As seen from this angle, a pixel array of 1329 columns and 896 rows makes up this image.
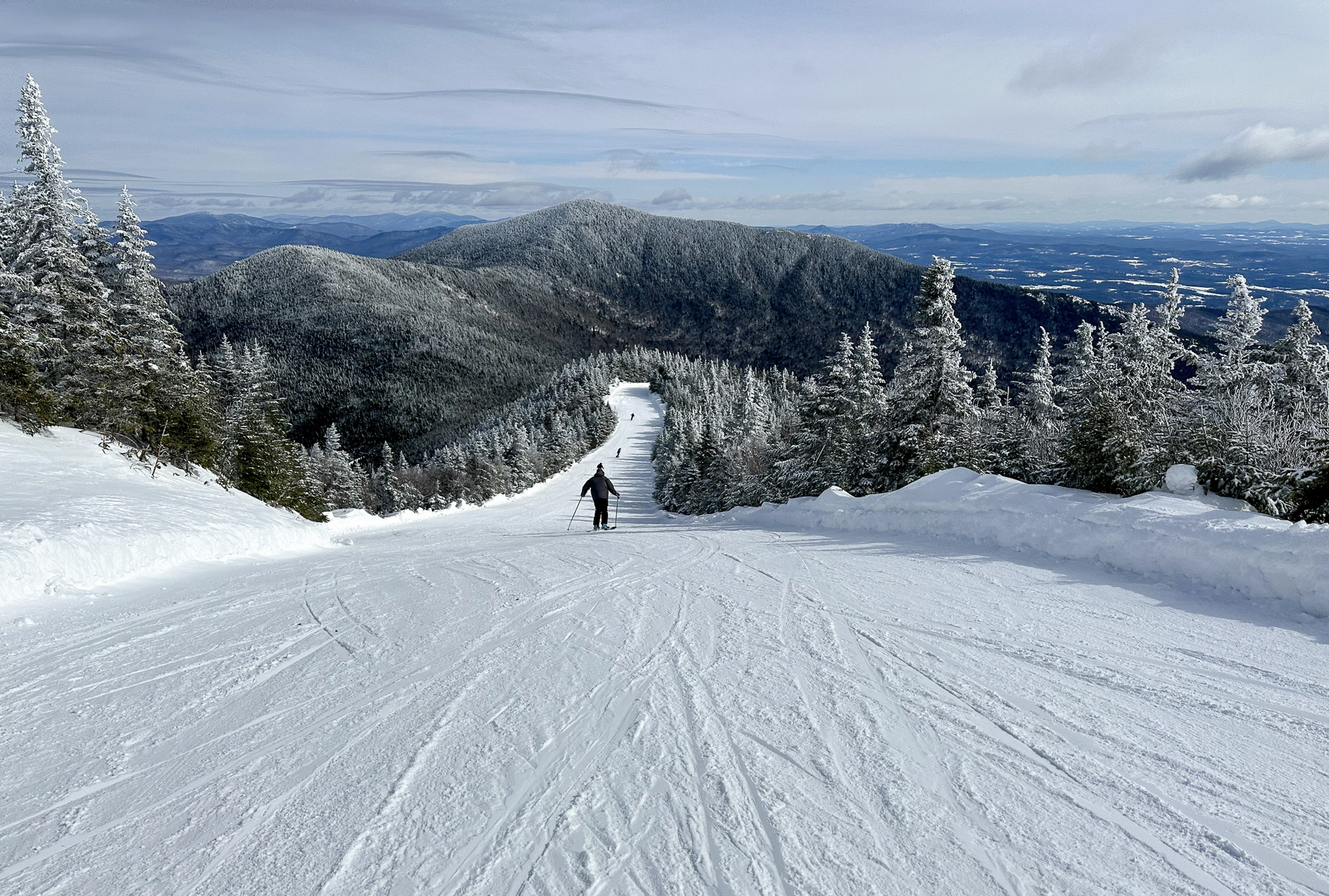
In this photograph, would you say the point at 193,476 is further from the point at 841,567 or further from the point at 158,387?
the point at 841,567

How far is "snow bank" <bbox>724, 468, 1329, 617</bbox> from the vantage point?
5879 mm

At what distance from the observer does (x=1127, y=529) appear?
24.5 feet

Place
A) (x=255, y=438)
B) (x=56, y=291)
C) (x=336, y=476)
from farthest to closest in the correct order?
(x=336, y=476), (x=255, y=438), (x=56, y=291)

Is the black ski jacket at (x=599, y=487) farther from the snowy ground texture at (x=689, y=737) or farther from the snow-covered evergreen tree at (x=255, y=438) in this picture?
the snow-covered evergreen tree at (x=255, y=438)

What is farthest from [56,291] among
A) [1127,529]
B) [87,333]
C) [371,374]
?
[371,374]

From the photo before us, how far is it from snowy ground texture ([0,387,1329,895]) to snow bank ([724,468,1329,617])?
0.08 meters

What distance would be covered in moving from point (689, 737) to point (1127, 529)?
6551 millimetres

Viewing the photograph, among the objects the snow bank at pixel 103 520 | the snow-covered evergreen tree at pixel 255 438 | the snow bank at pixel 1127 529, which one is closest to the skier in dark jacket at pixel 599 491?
the snow bank at pixel 1127 529

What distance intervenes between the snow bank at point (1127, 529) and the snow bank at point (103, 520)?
11.4 m

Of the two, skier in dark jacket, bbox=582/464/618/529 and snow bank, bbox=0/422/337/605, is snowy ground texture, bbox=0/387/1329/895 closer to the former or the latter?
snow bank, bbox=0/422/337/605

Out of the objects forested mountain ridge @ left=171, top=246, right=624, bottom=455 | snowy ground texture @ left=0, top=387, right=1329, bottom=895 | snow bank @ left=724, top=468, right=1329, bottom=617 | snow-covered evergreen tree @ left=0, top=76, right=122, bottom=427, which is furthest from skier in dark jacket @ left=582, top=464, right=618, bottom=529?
forested mountain ridge @ left=171, top=246, right=624, bottom=455

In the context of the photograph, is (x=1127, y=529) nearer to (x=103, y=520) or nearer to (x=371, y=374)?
(x=103, y=520)

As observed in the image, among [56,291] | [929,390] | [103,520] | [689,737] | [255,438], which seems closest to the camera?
[689,737]

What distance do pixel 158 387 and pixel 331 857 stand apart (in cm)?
2120
